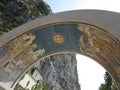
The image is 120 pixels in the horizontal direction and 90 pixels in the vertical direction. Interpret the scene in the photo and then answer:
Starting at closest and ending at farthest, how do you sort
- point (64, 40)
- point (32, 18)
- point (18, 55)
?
point (64, 40)
point (18, 55)
point (32, 18)

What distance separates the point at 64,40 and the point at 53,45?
Answer: 643mm

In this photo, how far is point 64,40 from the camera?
1030cm

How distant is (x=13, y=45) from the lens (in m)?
10.1

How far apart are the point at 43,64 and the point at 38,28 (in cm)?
2723

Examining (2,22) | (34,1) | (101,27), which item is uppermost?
Answer: (34,1)

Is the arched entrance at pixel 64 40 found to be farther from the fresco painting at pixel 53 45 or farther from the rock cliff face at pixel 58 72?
the rock cliff face at pixel 58 72

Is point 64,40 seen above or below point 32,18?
below

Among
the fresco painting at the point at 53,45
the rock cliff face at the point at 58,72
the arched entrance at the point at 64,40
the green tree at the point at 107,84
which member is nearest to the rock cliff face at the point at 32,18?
the rock cliff face at the point at 58,72

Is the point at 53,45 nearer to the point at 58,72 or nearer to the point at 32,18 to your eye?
the point at 32,18

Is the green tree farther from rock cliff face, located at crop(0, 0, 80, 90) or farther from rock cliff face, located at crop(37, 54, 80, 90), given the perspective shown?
rock cliff face, located at crop(37, 54, 80, 90)

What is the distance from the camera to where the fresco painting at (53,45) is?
8660mm

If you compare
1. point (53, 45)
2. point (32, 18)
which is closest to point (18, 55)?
point (53, 45)

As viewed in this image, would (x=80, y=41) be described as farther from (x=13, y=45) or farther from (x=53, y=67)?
(x=53, y=67)

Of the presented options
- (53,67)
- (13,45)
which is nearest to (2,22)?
(53,67)
